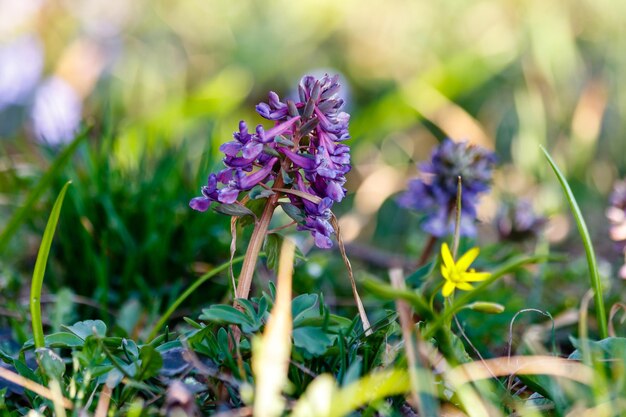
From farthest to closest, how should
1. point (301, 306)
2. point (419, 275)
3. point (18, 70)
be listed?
point (18, 70)
point (419, 275)
point (301, 306)

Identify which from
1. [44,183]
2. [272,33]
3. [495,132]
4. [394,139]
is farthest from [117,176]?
[272,33]

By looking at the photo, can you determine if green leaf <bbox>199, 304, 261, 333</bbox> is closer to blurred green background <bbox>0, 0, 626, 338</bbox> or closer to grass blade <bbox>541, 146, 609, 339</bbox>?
grass blade <bbox>541, 146, 609, 339</bbox>

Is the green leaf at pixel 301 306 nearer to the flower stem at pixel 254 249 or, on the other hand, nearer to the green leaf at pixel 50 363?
the flower stem at pixel 254 249

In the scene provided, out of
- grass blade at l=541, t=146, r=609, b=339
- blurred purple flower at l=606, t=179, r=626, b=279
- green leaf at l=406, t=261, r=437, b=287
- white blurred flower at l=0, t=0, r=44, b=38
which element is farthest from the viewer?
white blurred flower at l=0, t=0, r=44, b=38

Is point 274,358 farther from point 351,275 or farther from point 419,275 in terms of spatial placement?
point 419,275

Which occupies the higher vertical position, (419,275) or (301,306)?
(419,275)

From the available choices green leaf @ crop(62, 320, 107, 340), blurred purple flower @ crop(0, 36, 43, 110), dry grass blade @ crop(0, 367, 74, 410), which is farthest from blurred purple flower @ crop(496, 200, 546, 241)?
blurred purple flower @ crop(0, 36, 43, 110)

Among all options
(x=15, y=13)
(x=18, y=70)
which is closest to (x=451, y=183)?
(x=18, y=70)
